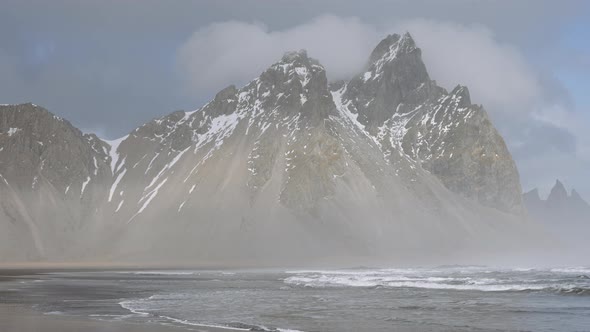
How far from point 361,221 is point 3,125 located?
104 meters

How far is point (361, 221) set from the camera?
17925 centimetres

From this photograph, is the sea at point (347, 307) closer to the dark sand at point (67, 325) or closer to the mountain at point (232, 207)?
the dark sand at point (67, 325)

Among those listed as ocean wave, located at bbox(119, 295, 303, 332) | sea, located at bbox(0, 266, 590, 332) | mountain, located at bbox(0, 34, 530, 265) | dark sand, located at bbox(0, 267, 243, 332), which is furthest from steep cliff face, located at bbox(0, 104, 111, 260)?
dark sand, located at bbox(0, 267, 243, 332)

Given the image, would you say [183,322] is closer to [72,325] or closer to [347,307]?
[72,325]

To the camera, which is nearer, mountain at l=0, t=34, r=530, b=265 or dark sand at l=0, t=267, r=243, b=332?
dark sand at l=0, t=267, r=243, b=332

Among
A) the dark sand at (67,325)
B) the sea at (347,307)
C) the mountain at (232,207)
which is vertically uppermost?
the mountain at (232,207)

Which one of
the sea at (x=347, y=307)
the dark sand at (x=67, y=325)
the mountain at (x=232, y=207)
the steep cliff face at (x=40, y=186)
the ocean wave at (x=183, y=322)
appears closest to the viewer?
the dark sand at (x=67, y=325)

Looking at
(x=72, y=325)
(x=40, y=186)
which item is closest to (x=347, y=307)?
(x=72, y=325)

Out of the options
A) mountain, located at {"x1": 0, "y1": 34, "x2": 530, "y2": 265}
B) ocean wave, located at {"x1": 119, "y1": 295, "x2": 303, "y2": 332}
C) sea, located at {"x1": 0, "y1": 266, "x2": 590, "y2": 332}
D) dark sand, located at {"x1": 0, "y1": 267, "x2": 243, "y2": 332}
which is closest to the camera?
dark sand, located at {"x1": 0, "y1": 267, "x2": 243, "y2": 332}

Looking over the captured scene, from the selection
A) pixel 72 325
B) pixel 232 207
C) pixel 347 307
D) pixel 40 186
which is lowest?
pixel 72 325

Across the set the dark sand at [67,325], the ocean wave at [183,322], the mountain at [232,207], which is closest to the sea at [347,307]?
the ocean wave at [183,322]

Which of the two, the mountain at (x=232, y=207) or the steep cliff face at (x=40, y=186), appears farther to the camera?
the steep cliff face at (x=40, y=186)

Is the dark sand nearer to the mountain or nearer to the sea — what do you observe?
the sea

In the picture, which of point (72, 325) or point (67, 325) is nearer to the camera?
point (67, 325)
